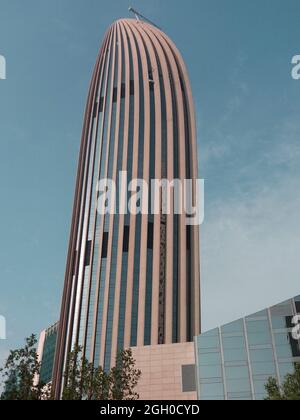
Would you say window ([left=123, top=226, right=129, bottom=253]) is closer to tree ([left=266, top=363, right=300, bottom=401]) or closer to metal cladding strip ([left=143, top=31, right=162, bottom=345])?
metal cladding strip ([left=143, top=31, right=162, bottom=345])

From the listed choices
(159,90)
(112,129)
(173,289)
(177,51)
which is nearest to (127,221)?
(173,289)

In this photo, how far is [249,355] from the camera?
4894cm

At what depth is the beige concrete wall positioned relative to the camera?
56.0 meters

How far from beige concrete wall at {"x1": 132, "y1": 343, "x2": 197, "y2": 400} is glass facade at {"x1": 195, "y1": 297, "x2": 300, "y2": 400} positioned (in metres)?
5.20

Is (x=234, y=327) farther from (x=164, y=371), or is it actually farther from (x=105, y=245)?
(x=105, y=245)

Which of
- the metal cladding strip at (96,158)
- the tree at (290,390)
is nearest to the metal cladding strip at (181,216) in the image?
the metal cladding strip at (96,158)

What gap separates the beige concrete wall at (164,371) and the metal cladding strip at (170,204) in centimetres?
4287

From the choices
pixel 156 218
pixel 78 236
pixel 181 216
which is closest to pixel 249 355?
pixel 156 218

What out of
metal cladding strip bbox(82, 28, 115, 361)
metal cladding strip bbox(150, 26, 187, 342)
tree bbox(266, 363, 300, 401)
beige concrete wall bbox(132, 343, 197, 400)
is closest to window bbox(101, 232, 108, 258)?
metal cladding strip bbox(82, 28, 115, 361)

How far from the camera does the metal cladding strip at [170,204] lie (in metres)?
104

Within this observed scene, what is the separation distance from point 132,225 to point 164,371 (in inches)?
2353

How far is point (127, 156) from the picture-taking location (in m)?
124

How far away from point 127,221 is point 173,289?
70.3 ft
